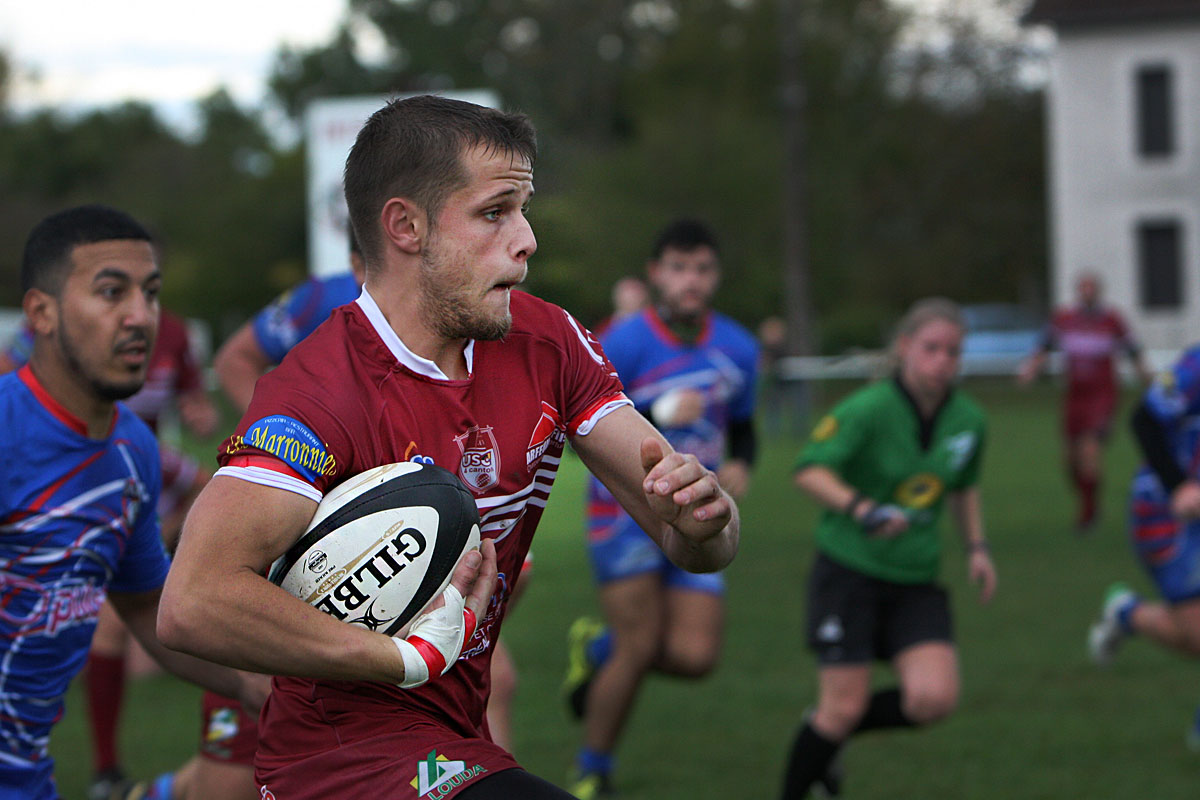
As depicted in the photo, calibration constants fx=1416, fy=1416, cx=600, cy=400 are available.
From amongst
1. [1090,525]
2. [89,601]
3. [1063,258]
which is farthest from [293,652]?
[1063,258]

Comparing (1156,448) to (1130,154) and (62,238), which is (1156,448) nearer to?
(62,238)

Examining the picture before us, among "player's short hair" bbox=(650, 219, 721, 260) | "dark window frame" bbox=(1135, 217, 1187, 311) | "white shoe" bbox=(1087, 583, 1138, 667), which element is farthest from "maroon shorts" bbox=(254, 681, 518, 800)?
"dark window frame" bbox=(1135, 217, 1187, 311)

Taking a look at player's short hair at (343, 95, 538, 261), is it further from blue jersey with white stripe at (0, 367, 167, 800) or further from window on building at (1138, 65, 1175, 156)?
window on building at (1138, 65, 1175, 156)

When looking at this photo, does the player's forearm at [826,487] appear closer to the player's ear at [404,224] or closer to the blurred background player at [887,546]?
the blurred background player at [887,546]

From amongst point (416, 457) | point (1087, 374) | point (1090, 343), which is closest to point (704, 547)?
point (416, 457)

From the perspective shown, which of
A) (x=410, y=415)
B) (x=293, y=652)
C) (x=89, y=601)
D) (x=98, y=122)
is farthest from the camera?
(x=98, y=122)

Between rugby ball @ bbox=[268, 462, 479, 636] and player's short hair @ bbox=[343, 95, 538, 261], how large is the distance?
53 centimetres

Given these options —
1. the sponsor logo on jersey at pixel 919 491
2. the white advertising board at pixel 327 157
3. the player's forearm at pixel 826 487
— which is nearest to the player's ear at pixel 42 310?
the player's forearm at pixel 826 487

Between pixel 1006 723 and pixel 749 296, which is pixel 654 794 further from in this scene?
pixel 749 296

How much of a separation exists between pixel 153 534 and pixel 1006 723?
5.06m

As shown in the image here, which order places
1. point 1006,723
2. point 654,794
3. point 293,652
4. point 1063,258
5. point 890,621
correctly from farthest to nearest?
point 1063,258 → point 1006,723 → point 654,794 → point 890,621 → point 293,652

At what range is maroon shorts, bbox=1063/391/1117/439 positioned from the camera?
14.9m

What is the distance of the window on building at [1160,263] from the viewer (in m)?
37.6

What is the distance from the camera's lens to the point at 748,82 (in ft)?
157
